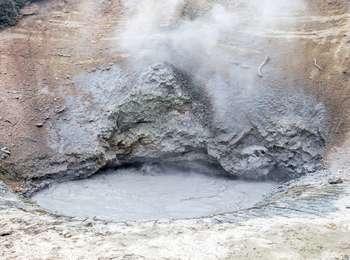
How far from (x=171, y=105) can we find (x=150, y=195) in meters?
2.46

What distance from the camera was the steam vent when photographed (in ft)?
43.1

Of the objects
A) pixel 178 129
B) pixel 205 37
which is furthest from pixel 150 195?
pixel 205 37

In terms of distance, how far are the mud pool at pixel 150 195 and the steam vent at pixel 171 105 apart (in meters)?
0.04

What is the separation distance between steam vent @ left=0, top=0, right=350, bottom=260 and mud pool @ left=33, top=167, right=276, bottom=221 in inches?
1.8

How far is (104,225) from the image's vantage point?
9.41 metres

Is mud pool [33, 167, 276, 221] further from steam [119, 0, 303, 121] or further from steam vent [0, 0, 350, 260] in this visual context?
steam [119, 0, 303, 121]

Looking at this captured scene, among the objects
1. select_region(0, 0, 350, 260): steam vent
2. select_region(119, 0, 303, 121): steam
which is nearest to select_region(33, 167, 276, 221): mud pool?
select_region(0, 0, 350, 260): steam vent

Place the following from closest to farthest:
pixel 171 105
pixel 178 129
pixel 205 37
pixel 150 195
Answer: pixel 150 195 → pixel 178 129 → pixel 171 105 → pixel 205 37

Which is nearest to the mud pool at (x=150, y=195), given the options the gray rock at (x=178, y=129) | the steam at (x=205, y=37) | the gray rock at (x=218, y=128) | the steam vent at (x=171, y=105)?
the steam vent at (x=171, y=105)

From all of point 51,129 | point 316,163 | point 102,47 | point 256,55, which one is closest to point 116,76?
point 102,47

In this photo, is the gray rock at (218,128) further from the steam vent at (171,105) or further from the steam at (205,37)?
the steam at (205,37)

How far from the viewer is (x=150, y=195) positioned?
13141 mm

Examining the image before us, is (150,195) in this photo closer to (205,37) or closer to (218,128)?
(218,128)

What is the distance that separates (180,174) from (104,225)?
16.6ft
